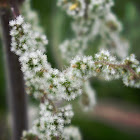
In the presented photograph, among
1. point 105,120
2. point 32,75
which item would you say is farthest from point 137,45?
point 32,75

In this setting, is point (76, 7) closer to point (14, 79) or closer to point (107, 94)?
point (14, 79)

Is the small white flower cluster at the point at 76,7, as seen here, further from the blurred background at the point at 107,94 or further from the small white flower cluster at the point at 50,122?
the blurred background at the point at 107,94

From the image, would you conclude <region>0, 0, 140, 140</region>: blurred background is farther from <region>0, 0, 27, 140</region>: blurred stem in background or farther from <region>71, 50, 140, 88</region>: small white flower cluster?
<region>71, 50, 140, 88</region>: small white flower cluster

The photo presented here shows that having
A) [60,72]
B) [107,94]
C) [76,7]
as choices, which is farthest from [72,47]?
[107,94]

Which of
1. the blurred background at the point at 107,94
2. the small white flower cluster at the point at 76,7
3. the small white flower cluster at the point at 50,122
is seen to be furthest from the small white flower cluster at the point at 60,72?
the blurred background at the point at 107,94

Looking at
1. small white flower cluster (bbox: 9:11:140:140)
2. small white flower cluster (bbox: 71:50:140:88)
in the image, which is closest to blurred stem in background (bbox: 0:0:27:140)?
small white flower cluster (bbox: 9:11:140:140)

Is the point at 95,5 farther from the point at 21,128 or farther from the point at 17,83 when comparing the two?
the point at 21,128
